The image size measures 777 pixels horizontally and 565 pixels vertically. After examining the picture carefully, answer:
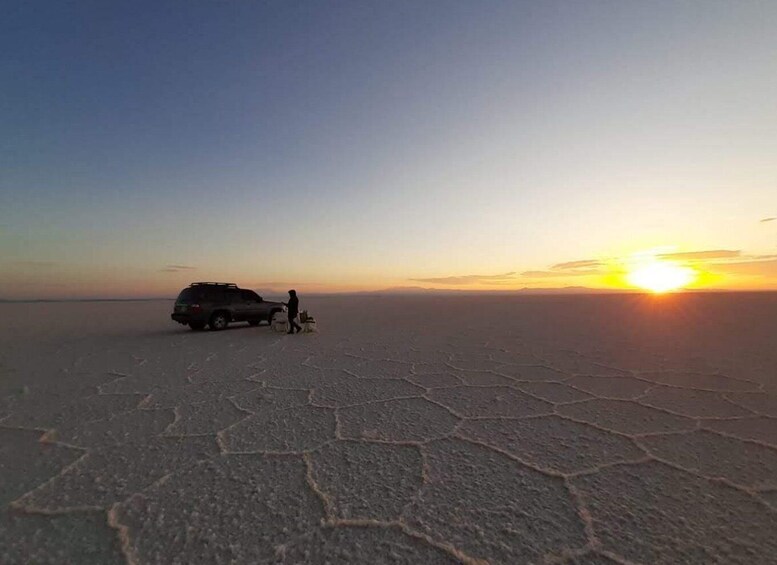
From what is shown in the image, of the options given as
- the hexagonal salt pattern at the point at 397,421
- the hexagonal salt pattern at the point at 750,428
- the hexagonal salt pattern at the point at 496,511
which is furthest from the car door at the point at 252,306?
the hexagonal salt pattern at the point at 750,428

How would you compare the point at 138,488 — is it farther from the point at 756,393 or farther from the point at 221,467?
the point at 756,393

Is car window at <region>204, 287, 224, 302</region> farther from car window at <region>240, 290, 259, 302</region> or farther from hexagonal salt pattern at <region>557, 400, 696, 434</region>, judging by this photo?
hexagonal salt pattern at <region>557, 400, 696, 434</region>

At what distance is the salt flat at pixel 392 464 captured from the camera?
245 cm

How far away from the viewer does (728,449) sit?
3693mm

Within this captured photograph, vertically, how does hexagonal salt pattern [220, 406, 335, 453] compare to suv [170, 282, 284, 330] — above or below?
below

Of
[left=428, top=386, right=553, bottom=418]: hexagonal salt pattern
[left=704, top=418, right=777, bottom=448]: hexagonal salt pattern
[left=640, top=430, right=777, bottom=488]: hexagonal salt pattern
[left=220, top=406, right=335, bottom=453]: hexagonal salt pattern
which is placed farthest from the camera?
[left=428, top=386, right=553, bottom=418]: hexagonal salt pattern

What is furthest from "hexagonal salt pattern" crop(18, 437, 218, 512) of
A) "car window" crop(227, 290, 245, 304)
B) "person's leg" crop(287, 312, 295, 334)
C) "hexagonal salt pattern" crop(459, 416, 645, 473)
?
"car window" crop(227, 290, 245, 304)

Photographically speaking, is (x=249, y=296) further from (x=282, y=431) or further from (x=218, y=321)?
(x=282, y=431)

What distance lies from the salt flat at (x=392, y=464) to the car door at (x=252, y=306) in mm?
7098

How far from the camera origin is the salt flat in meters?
2.45

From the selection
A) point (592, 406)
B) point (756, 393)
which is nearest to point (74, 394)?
point (592, 406)

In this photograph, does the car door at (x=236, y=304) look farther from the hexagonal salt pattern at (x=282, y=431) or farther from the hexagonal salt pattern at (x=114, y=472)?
the hexagonal salt pattern at (x=114, y=472)

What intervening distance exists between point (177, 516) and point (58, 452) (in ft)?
6.99

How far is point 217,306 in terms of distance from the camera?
13.6m
